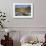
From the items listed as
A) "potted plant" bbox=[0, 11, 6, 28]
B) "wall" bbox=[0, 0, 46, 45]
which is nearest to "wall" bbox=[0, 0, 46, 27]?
"wall" bbox=[0, 0, 46, 45]

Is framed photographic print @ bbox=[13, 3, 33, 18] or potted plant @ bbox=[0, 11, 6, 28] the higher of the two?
framed photographic print @ bbox=[13, 3, 33, 18]

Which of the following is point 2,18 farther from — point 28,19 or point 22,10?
point 28,19

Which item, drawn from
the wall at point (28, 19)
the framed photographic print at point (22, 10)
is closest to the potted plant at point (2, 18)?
the wall at point (28, 19)

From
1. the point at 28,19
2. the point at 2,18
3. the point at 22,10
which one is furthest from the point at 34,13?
the point at 2,18

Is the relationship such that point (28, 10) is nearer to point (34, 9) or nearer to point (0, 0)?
point (34, 9)

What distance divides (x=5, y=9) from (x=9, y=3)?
210 mm

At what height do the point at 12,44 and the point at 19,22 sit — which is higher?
the point at 19,22

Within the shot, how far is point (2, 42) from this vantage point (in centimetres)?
393

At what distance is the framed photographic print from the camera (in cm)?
407

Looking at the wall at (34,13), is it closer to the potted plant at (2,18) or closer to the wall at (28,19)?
the wall at (28,19)

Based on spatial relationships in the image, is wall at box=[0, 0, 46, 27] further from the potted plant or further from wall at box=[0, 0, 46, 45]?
the potted plant

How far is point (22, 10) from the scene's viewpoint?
411 centimetres

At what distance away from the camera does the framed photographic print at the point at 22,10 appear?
4074mm

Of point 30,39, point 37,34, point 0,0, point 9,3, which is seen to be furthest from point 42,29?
point 0,0
